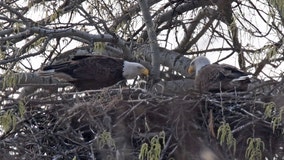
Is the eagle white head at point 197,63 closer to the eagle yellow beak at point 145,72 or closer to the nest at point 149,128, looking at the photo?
the eagle yellow beak at point 145,72

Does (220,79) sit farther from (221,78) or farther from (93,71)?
(93,71)

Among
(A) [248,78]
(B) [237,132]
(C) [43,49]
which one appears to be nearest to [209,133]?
(B) [237,132]

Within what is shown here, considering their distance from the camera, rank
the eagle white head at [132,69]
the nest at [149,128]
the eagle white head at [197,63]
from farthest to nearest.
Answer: the eagle white head at [197,63] < the eagle white head at [132,69] < the nest at [149,128]

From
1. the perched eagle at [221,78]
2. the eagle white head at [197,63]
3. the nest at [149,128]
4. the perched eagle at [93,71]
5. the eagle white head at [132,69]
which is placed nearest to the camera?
the nest at [149,128]

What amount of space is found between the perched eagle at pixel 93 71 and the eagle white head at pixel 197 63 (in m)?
0.47

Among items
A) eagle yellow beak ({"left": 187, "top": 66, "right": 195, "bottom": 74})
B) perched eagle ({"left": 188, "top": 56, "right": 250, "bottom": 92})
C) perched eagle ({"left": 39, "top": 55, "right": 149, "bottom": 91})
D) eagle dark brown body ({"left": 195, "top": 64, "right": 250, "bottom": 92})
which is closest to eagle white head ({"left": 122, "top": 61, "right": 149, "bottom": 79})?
perched eagle ({"left": 39, "top": 55, "right": 149, "bottom": 91})

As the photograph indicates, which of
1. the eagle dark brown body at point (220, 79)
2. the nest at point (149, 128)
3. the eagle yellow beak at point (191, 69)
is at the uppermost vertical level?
the eagle yellow beak at point (191, 69)

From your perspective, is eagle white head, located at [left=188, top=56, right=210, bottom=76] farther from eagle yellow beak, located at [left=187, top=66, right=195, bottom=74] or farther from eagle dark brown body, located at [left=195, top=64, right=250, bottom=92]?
eagle dark brown body, located at [left=195, top=64, right=250, bottom=92]

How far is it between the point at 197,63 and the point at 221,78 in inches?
44.6

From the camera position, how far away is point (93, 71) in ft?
35.3

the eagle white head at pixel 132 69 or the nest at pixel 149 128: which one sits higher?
the eagle white head at pixel 132 69

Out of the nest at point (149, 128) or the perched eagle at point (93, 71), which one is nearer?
the nest at point (149, 128)

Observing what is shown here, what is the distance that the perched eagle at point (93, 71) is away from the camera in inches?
421

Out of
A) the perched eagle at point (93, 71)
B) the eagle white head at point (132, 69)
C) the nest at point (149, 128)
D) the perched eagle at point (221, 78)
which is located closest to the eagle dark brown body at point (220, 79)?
the perched eagle at point (221, 78)
